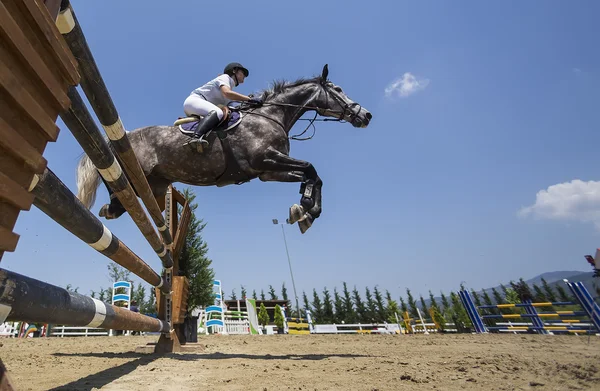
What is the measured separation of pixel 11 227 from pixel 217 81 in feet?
11.0

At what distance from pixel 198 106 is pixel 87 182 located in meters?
1.35

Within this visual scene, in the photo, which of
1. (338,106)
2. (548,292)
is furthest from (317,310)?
(338,106)

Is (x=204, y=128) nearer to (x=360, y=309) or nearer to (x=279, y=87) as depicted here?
(x=279, y=87)

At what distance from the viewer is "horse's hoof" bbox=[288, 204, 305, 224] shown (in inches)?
123

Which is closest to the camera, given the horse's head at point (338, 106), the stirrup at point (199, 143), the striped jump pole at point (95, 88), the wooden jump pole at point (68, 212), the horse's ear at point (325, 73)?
the wooden jump pole at point (68, 212)

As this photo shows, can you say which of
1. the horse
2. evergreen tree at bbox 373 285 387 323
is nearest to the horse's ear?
the horse

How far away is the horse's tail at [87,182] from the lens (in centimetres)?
306

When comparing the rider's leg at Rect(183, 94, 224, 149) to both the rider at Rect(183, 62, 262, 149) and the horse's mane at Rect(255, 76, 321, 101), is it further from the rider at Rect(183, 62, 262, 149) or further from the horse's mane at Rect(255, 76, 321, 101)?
the horse's mane at Rect(255, 76, 321, 101)

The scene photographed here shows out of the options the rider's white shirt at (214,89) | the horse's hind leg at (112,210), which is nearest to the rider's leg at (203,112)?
the rider's white shirt at (214,89)

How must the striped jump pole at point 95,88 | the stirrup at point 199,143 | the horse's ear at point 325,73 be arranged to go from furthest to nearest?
the horse's ear at point 325,73
the stirrup at point 199,143
the striped jump pole at point 95,88

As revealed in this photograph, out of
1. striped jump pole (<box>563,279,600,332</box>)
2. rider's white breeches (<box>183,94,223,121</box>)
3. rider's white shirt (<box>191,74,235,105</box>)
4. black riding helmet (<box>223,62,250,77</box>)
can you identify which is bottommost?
striped jump pole (<box>563,279,600,332</box>)

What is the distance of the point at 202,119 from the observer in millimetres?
3270

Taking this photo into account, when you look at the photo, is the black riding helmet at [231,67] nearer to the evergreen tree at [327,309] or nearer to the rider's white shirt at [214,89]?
the rider's white shirt at [214,89]

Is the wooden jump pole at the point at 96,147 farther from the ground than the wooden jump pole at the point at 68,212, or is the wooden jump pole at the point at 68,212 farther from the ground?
the wooden jump pole at the point at 96,147
